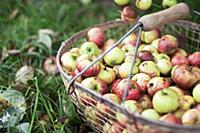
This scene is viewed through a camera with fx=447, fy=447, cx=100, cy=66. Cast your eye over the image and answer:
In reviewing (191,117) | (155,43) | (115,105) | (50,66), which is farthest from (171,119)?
(50,66)

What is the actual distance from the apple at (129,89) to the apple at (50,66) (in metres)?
0.74

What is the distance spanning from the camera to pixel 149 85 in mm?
1782

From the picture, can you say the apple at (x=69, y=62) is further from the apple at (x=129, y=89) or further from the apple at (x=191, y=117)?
the apple at (x=191, y=117)

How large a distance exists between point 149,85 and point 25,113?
551 mm

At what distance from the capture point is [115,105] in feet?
4.97

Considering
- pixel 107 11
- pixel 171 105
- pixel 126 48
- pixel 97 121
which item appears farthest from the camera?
pixel 107 11

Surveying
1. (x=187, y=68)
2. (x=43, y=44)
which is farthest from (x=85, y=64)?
(x=43, y=44)

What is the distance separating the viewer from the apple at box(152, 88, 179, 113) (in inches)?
63.5

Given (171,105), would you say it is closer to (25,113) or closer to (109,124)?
(109,124)

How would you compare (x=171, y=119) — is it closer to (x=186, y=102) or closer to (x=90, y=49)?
(x=186, y=102)

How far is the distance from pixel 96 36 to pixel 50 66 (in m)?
0.44

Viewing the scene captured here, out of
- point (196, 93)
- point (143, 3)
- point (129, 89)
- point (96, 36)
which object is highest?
Answer: point (143, 3)

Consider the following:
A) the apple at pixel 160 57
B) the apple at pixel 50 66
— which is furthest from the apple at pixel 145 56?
the apple at pixel 50 66

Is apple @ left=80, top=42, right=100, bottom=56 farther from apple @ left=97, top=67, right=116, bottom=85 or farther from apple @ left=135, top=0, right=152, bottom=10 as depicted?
apple @ left=135, top=0, right=152, bottom=10
